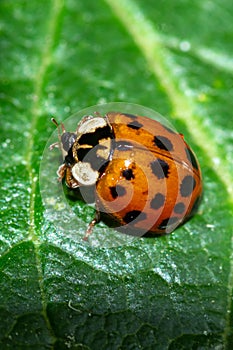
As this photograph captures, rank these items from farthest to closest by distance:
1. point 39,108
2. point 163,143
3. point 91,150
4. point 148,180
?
1. point 39,108
2. point 91,150
3. point 163,143
4. point 148,180

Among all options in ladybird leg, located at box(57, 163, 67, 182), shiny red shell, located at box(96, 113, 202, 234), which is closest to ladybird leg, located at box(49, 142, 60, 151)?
ladybird leg, located at box(57, 163, 67, 182)

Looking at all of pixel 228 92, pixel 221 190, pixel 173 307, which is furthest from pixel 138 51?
pixel 173 307

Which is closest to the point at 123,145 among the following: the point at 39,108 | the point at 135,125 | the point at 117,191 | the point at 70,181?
the point at 135,125

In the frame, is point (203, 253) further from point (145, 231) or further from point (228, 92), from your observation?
point (228, 92)

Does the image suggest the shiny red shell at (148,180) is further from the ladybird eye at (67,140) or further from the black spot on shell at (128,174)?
the ladybird eye at (67,140)

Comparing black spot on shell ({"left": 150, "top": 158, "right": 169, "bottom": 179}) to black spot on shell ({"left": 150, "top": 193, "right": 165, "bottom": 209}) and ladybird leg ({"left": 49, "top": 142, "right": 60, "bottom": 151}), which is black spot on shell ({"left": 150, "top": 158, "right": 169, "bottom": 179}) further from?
ladybird leg ({"left": 49, "top": 142, "right": 60, "bottom": 151})

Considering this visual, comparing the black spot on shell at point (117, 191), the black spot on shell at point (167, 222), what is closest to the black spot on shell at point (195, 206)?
the black spot on shell at point (167, 222)

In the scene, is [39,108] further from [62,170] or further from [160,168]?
[160,168]
